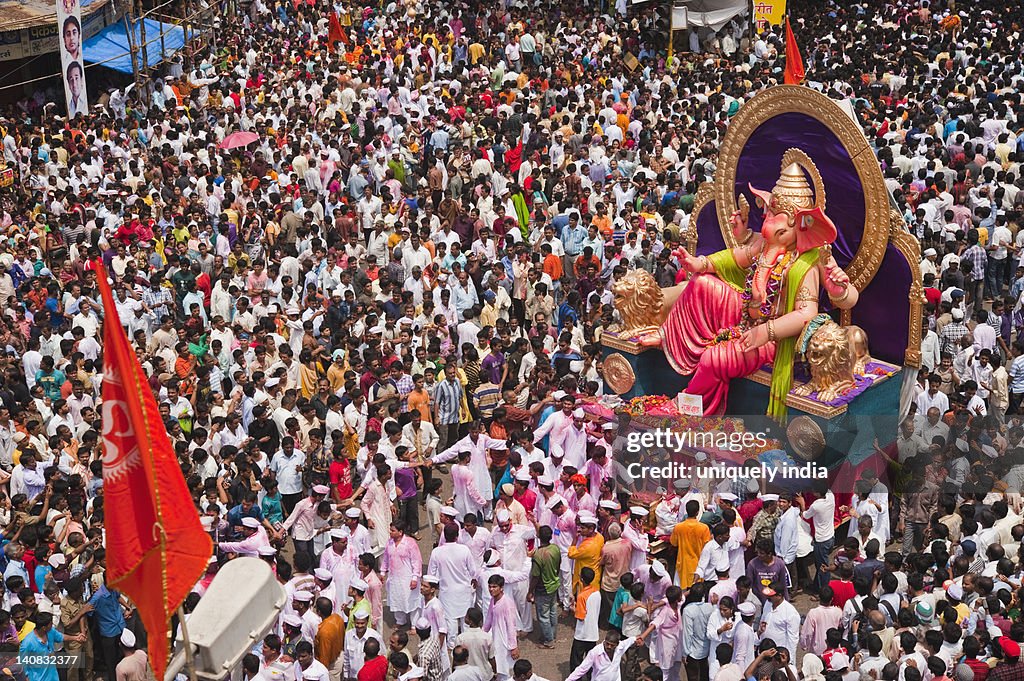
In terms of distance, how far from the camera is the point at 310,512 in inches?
500

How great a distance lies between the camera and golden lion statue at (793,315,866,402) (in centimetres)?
1401

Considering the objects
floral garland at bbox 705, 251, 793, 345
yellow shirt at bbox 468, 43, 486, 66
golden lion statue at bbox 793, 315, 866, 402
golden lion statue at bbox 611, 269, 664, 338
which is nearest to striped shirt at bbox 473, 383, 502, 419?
golden lion statue at bbox 611, 269, 664, 338

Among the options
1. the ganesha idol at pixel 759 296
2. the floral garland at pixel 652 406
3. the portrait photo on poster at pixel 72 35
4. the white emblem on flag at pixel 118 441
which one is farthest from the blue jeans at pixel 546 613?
the portrait photo on poster at pixel 72 35

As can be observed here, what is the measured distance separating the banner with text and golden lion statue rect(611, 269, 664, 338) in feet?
45.6

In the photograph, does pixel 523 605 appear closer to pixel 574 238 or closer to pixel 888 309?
pixel 888 309

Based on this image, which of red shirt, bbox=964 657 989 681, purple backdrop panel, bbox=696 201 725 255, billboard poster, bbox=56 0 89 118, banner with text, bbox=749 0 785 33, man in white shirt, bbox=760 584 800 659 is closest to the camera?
red shirt, bbox=964 657 989 681

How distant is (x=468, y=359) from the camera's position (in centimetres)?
1528

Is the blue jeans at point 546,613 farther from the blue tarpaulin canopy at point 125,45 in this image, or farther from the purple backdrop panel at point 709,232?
the blue tarpaulin canopy at point 125,45

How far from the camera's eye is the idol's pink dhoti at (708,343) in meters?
14.8

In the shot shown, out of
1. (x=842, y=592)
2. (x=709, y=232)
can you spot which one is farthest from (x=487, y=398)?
(x=842, y=592)

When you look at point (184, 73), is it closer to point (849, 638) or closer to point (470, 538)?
point (470, 538)

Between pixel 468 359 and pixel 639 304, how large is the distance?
73.9 inches

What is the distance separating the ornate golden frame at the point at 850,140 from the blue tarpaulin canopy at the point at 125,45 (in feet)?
45.0

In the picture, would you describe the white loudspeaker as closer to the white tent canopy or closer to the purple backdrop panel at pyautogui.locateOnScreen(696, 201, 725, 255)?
the purple backdrop panel at pyautogui.locateOnScreen(696, 201, 725, 255)
